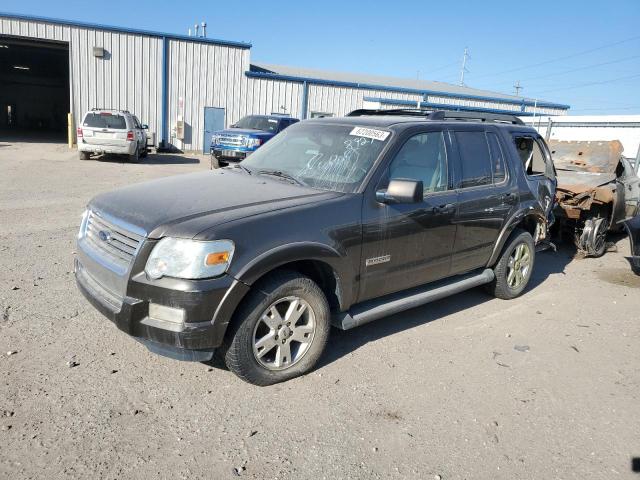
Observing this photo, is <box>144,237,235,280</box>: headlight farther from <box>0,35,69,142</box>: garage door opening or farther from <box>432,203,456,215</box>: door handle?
<box>0,35,69,142</box>: garage door opening

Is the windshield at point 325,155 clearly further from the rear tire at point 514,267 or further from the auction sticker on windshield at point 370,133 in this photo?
the rear tire at point 514,267

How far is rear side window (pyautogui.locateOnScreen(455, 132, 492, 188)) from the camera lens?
15.5ft

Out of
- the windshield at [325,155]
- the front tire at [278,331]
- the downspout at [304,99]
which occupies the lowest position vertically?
the front tire at [278,331]

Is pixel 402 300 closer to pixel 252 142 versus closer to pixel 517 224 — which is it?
pixel 517 224

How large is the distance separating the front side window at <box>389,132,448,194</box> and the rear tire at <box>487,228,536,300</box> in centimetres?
144

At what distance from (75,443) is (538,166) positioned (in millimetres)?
5795

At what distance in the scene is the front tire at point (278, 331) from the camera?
10.7 feet

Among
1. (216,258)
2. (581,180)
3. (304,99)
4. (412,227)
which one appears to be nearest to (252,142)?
(581,180)

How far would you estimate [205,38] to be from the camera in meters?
23.6

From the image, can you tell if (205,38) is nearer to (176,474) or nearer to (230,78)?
(230,78)

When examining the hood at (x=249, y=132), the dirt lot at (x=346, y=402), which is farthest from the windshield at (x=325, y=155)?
the hood at (x=249, y=132)

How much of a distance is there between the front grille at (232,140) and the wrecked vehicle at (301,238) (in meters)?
10.5

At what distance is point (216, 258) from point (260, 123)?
1464 centimetres

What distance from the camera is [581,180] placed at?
8.24m
